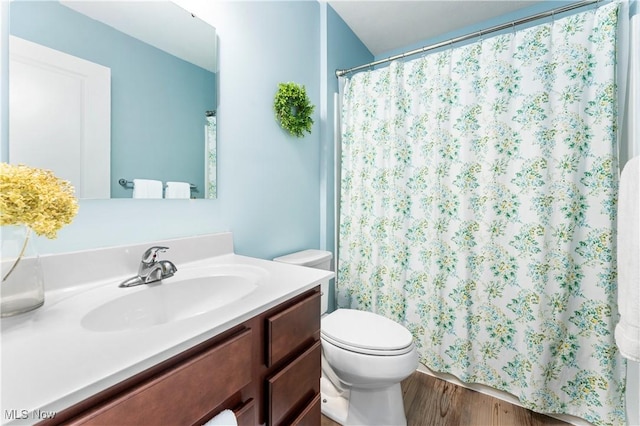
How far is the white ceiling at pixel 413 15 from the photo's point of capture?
195 centimetres

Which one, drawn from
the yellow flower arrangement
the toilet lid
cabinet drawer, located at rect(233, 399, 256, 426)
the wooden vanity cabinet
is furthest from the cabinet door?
the yellow flower arrangement

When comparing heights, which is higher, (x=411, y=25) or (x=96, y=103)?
(x=411, y=25)

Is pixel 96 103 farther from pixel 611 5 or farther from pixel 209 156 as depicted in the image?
pixel 611 5

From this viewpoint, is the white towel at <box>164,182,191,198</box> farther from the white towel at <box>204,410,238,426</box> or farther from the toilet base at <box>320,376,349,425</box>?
the toilet base at <box>320,376,349,425</box>

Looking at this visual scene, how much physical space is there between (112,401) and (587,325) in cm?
184

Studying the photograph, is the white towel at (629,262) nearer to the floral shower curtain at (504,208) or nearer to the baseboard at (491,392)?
the floral shower curtain at (504,208)

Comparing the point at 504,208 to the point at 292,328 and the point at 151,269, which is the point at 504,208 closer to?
the point at 292,328

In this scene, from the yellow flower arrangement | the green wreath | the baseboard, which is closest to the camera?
the yellow flower arrangement

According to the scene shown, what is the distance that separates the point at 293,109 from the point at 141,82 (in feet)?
2.65

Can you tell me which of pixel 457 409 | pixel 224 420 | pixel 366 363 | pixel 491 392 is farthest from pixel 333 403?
pixel 224 420

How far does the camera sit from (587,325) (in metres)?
1.35

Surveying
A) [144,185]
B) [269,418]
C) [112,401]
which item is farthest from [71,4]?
[269,418]

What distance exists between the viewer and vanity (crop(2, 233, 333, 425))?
0.43m

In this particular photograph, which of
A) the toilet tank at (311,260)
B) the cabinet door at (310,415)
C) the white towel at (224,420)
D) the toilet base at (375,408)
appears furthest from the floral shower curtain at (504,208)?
the white towel at (224,420)
